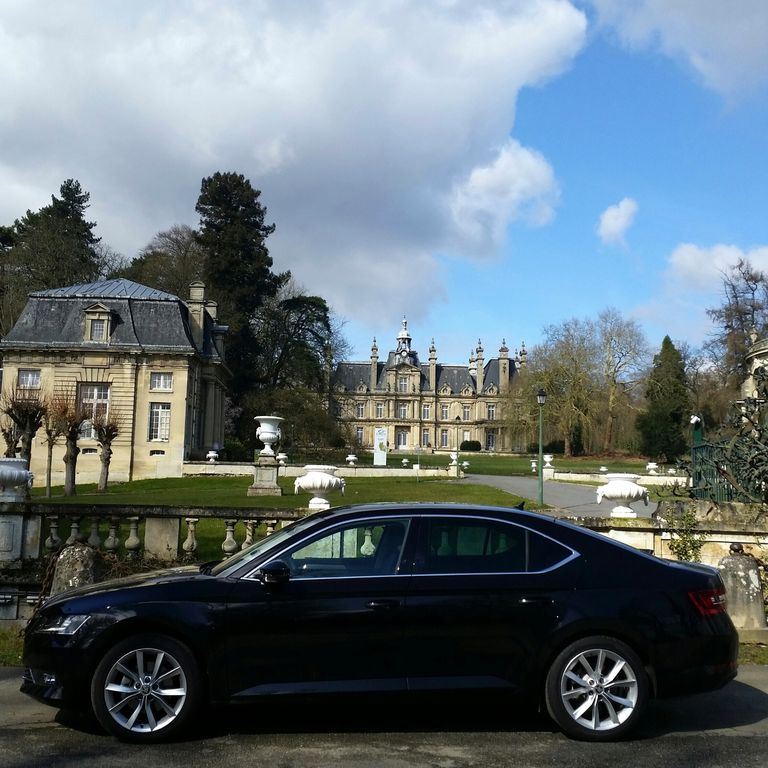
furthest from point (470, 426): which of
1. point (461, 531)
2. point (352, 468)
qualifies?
point (461, 531)

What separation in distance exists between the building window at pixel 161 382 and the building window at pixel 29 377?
606 cm

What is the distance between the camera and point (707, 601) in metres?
5.61

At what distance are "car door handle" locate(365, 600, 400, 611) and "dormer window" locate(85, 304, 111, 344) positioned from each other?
42.7 metres

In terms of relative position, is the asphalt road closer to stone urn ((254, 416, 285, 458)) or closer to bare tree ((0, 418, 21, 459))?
stone urn ((254, 416, 285, 458))

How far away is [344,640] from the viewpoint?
530 centimetres

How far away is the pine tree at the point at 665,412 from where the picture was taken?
63.0 meters

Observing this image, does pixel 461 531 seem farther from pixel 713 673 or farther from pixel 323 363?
pixel 323 363

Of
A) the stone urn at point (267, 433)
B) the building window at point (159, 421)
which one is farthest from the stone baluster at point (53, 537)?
the building window at point (159, 421)

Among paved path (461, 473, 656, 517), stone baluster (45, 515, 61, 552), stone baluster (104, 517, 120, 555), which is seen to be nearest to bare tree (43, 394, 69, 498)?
paved path (461, 473, 656, 517)

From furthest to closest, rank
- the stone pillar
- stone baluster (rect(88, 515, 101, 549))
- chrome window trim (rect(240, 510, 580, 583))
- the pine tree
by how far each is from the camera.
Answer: the pine tree
stone baluster (rect(88, 515, 101, 549))
the stone pillar
chrome window trim (rect(240, 510, 580, 583))

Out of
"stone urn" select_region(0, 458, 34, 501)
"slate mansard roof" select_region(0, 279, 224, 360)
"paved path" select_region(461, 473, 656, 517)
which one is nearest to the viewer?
"stone urn" select_region(0, 458, 34, 501)

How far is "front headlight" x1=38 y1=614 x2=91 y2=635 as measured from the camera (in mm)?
5317

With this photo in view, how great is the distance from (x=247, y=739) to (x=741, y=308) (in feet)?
205

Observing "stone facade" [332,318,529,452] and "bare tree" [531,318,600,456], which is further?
"stone facade" [332,318,529,452]
